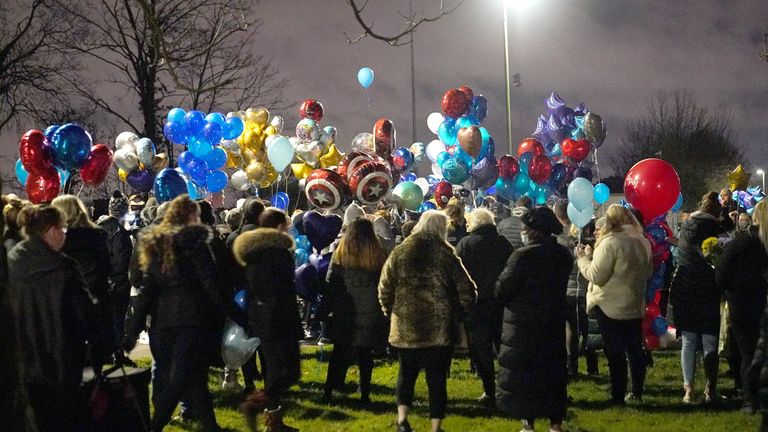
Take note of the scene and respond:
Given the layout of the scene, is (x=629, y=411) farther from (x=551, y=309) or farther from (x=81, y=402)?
(x=81, y=402)

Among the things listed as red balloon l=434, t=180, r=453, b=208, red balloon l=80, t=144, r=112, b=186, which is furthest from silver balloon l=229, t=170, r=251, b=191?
red balloon l=80, t=144, r=112, b=186

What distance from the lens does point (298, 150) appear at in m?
15.2

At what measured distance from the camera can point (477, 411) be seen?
7.25m

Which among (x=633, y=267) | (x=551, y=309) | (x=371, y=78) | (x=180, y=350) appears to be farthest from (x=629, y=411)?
(x=371, y=78)

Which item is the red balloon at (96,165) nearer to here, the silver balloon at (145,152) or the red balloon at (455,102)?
the silver balloon at (145,152)

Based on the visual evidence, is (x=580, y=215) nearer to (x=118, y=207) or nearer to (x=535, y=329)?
(x=535, y=329)

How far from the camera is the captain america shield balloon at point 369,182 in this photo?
12.1m

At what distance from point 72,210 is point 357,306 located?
102 inches

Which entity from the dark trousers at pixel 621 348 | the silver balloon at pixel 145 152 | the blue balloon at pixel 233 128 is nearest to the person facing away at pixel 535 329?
the dark trousers at pixel 621 348

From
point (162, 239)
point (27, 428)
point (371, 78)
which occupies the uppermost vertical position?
point (371, 78)

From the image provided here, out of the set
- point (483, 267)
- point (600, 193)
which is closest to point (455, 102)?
point (600, 193)

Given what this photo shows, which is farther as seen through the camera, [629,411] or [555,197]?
[555,197]

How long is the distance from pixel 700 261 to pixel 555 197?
830 centimetres

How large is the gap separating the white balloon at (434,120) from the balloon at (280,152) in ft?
12.4
